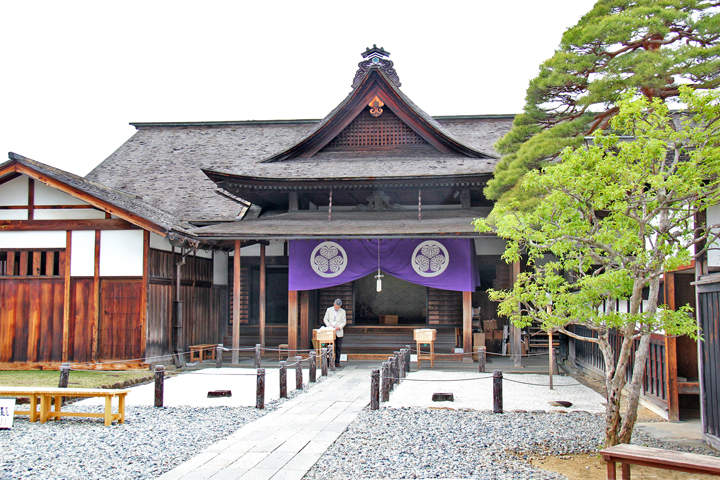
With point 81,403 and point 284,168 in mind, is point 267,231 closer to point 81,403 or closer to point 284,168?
point 284,168

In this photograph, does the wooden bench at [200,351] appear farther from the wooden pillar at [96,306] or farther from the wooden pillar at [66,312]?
the wooden pillar at [66,312]

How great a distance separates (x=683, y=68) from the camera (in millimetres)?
8406

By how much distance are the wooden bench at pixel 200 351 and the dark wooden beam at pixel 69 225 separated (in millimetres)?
3763

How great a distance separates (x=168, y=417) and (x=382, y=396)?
3.49 m

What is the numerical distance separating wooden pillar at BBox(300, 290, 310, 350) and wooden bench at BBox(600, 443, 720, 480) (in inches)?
463

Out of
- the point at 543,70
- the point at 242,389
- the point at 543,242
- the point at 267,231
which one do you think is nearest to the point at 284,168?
the point at 267,231

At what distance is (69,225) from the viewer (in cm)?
1323

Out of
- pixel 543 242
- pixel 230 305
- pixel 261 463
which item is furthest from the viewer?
pixel 230 305

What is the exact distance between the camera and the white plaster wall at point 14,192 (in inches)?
531

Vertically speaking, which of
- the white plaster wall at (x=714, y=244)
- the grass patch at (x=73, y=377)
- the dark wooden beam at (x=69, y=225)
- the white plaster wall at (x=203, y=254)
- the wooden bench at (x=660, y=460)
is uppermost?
the dark wooden beam at (x=69, y=225)

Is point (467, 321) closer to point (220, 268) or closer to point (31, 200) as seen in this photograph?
point (220, 268)

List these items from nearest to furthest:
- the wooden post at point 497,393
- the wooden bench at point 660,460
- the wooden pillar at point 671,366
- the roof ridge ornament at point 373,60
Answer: the wooden bench at point 660,460
the wooden pillar at point 671,366
the wooden post at point 497,393
the roof ridge ornament at point 373,60

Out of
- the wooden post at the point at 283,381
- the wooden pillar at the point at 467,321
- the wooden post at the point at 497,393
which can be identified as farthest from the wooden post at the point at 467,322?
the wooden post at the point at 283,381

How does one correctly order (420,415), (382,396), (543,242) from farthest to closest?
(382,396), (420,415), (543,242)
